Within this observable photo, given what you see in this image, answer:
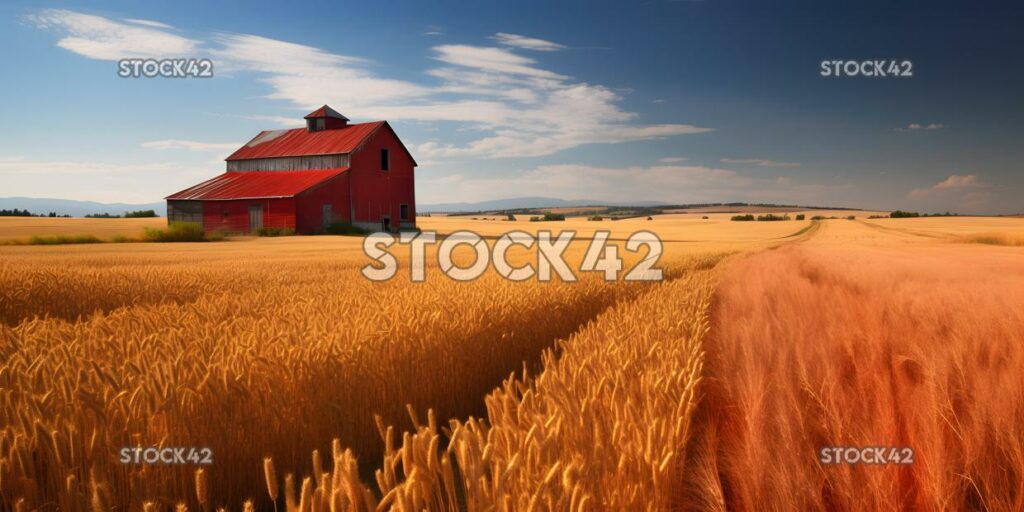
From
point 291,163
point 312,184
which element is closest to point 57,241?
point 312,184

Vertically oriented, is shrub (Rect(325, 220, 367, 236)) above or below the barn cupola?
below

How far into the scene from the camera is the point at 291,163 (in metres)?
37.5

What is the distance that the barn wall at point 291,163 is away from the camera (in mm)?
35656

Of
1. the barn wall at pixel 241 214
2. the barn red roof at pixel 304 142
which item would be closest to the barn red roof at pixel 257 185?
the barn wall at pixel 241 214

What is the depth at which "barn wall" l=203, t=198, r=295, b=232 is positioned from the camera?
106 ft

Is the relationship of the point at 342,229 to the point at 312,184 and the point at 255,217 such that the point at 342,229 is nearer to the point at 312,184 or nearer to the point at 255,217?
the point at 312,184

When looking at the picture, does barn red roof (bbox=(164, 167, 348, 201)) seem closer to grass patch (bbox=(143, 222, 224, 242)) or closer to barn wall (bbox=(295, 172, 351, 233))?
barn wall (bbox=(295, 172, 351, 233))

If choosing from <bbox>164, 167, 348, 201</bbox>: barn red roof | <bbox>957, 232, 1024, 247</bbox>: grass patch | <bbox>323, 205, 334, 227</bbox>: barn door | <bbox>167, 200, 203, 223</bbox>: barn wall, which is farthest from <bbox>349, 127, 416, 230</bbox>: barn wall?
<bbox>957, 232, 1024, 247</bbox>: grass patch

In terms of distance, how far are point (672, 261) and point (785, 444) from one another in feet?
42.5

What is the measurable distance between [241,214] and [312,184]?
491cm

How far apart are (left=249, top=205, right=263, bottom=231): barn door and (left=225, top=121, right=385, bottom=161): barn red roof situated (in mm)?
5451

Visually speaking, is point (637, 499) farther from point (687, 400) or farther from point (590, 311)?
point (590, 311)

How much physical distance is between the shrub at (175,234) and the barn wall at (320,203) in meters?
5.04

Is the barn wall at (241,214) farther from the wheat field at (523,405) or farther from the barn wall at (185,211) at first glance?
the wheat field at (523,405)
